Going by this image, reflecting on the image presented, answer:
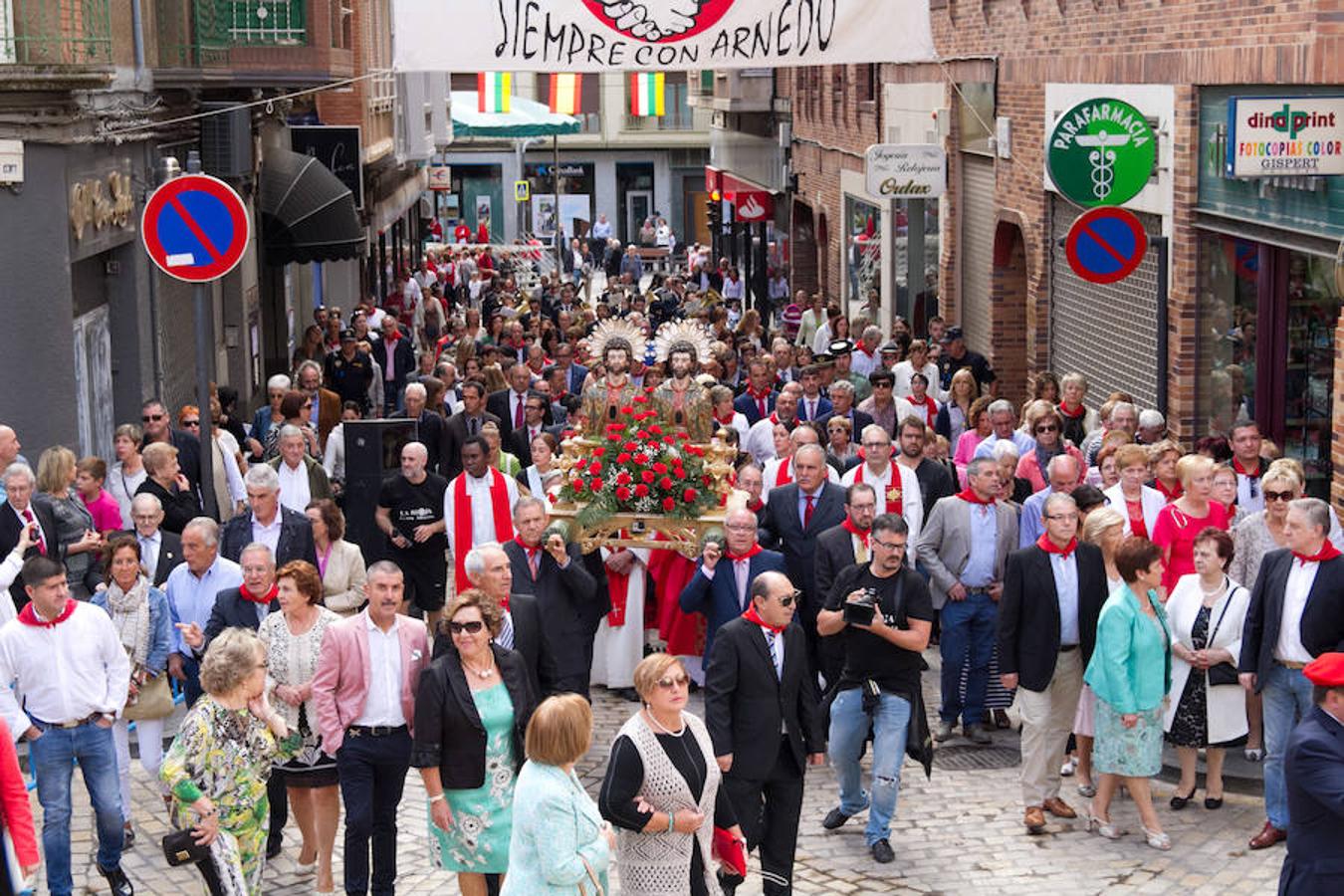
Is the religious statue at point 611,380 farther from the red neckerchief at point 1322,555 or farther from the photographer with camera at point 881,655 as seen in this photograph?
the red neckerchief at point 1322,555

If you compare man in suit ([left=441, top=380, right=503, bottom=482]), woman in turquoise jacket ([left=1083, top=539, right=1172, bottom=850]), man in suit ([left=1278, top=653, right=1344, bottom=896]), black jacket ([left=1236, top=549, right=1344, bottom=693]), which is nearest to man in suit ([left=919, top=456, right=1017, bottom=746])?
woman in turquoise jacket ([left=1083, top=539, right=1172, bottom=850])

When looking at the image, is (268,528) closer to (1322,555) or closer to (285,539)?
(285,539)

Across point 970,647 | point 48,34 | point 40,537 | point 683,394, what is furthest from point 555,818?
point 48,34

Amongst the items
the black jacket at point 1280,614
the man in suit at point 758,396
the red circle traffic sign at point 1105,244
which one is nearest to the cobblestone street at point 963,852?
the black jacket at point 1280,614

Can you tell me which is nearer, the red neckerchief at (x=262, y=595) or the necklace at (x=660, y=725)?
the necklace at (x=660, y=725)

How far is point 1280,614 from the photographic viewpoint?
10.6 metres

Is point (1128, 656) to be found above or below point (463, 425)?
below

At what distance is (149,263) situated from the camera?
64.2 feet

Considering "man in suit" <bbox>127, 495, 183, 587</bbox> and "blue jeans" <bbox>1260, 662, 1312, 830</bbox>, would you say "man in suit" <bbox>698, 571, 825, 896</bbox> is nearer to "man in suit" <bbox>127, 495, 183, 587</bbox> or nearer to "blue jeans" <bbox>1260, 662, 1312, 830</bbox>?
"blue jeans" <bbox>1260, 662, 1312, 830</bbox>

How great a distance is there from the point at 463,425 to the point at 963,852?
7131 millimetres

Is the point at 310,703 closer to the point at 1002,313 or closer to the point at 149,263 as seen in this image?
the point at 149,263

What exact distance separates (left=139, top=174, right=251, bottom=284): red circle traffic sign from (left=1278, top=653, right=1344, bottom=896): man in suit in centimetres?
733

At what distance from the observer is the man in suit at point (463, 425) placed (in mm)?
16781

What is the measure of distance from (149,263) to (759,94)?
2568 centimetres
